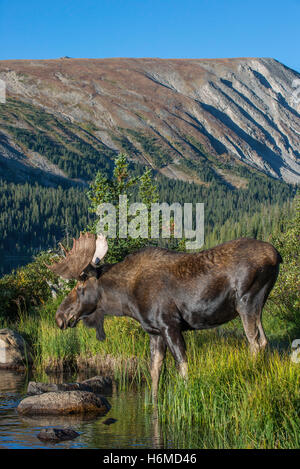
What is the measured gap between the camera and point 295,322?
1748 centimetres

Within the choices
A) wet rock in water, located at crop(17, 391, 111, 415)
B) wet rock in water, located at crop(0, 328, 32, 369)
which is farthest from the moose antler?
wet rock in water, located at crop(0, 328, 32, 369)

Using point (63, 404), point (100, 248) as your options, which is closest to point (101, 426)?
point (63, 404)

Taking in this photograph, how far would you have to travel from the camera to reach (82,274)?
10.6 meters

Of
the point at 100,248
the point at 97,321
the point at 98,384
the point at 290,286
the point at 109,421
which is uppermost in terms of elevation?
the point at 100,248

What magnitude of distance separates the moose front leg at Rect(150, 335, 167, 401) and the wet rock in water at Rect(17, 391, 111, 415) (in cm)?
91

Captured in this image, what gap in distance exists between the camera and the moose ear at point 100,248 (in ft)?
34.0

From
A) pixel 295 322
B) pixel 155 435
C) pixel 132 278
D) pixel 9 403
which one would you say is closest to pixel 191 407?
pixel 155 435

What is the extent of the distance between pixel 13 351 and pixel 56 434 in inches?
290

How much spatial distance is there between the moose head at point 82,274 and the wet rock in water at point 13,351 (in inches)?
196

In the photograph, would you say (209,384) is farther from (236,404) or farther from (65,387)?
(65,387)

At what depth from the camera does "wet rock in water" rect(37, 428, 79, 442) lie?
865cm

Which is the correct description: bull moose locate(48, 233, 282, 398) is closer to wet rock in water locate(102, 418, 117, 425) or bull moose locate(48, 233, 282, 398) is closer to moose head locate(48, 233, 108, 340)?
moose head locate(48, 233, 108, 340)

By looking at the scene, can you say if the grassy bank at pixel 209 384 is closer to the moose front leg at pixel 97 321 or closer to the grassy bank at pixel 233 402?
the grassy bank at pixel 233 402

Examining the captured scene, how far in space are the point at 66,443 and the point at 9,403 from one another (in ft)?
10.1
